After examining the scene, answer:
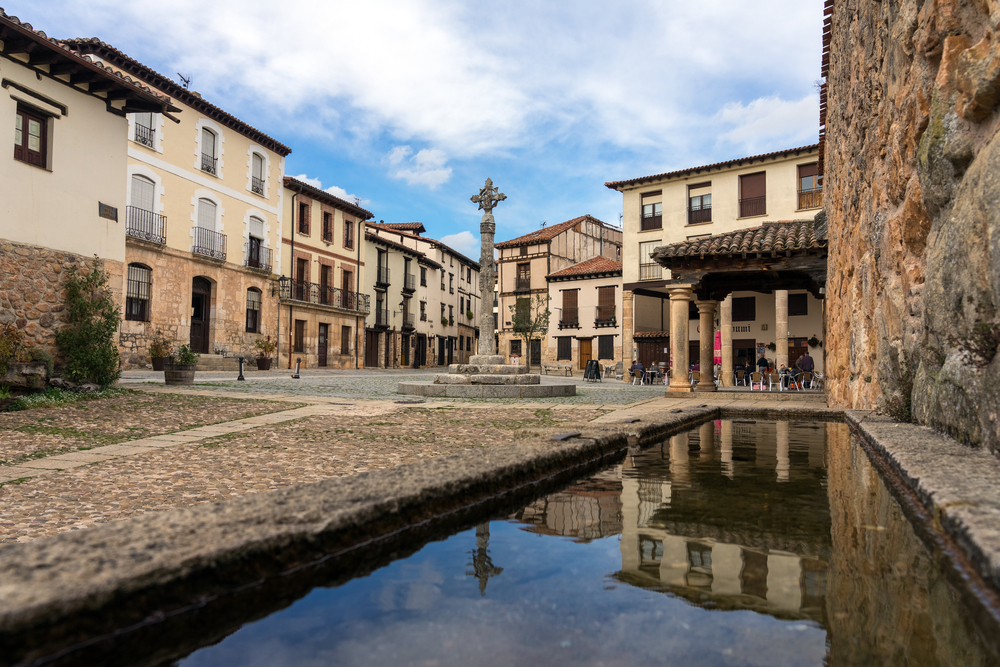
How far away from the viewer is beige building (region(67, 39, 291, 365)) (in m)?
20.3

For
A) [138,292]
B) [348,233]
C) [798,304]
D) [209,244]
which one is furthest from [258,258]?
[798,304]

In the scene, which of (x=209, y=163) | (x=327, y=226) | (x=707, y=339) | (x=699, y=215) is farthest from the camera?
(x=327, y=226)

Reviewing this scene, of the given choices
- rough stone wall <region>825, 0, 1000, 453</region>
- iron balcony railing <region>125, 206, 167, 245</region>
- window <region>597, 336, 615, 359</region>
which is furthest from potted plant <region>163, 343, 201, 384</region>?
window <region>597, 336, 615, 359</region>

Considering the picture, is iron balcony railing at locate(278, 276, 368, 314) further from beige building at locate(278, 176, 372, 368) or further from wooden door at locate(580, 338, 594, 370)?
wooden door at locate(580, 338, 594, 370)

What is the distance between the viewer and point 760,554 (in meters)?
2.14

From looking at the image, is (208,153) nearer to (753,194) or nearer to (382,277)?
(382,277)

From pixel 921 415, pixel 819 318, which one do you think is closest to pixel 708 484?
pixel 921 415

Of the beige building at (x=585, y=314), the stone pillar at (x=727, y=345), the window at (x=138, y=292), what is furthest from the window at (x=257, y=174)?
the stone pillar at (x=727, y=345)

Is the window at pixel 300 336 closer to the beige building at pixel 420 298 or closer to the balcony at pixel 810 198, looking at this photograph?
the beige building at pixel 420 298

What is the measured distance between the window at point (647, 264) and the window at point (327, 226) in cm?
1478

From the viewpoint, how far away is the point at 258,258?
26016 mm

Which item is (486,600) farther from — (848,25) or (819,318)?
(819,318)

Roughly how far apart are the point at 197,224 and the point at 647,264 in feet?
57.7

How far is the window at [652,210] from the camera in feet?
87.4
